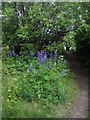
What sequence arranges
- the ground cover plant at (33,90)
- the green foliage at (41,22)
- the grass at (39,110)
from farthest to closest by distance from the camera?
the green foliage at (41,22) < the ground cover plant at (33,90) < the grass at (39,110)

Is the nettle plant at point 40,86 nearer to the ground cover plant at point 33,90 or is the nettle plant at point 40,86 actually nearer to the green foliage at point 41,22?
the ground cover plant at point 33,90

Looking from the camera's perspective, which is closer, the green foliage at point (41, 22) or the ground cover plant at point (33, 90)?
the ground cover plant at point (33, 90)

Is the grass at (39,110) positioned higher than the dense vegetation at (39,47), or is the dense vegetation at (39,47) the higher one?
the dense vegetation at (39,47)

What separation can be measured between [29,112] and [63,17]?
3.46 meters

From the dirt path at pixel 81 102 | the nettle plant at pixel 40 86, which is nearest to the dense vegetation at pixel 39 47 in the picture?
the nettle plant at pixel 40 86

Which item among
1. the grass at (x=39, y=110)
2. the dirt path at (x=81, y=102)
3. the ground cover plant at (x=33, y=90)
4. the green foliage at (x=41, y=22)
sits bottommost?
the dirt path at (x=81, y=102)

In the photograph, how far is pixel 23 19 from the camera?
813 centimetres

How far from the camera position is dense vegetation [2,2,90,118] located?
584 centimetres

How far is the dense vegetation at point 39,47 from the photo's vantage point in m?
5.84

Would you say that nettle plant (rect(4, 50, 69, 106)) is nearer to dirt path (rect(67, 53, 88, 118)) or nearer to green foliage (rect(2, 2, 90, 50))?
dirt path (rect(67, 53, 88, 118))

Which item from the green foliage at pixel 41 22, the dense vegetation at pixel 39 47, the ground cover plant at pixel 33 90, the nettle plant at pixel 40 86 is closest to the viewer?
the ground cover plant at pixel 33 90

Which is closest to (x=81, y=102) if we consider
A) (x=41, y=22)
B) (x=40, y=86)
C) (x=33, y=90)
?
(x=40, y=86)

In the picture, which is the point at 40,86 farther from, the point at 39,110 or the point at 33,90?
the point at 39,110

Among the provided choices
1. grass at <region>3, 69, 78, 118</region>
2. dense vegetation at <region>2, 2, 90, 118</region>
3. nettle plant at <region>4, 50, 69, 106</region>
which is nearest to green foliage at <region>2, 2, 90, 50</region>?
dense vegetation at <region>2, 2, 90, 118</region>
